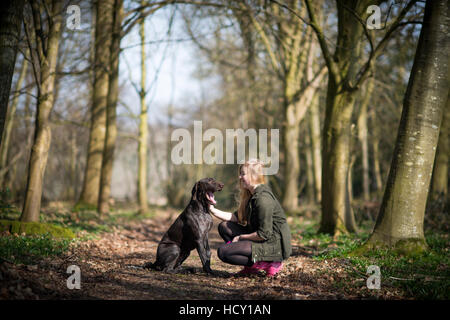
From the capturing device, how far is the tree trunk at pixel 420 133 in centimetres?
534

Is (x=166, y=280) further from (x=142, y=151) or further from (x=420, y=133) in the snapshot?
(x=142, y=151)

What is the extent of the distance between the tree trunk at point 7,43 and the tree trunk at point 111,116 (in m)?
6.17

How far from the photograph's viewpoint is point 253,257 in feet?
14.9

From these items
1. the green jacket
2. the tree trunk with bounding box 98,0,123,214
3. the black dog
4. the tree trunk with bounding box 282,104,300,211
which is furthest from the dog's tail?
the tree trunk with bounding box 282,104,300,211

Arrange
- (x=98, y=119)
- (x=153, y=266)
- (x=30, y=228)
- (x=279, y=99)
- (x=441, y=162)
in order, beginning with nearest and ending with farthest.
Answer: (x=153, y=266) < (x=30, y=228) < (x=441, y=162) < (x=98, y=119) < (x=279, y=99)

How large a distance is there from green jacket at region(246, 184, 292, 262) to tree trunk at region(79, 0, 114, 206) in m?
8.83

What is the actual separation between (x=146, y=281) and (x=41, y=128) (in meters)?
3.97

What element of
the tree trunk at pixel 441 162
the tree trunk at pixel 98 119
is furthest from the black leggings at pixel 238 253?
the tree trunk at pixel 98 119

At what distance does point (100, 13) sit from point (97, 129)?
12.8 ft

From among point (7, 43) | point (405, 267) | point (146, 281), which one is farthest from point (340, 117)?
point (7, 43)

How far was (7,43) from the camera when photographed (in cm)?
502

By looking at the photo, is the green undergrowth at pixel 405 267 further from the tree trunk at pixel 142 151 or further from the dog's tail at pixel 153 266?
the tree trunk at pixel 142 151

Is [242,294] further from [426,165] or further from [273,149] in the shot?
[273,149]
